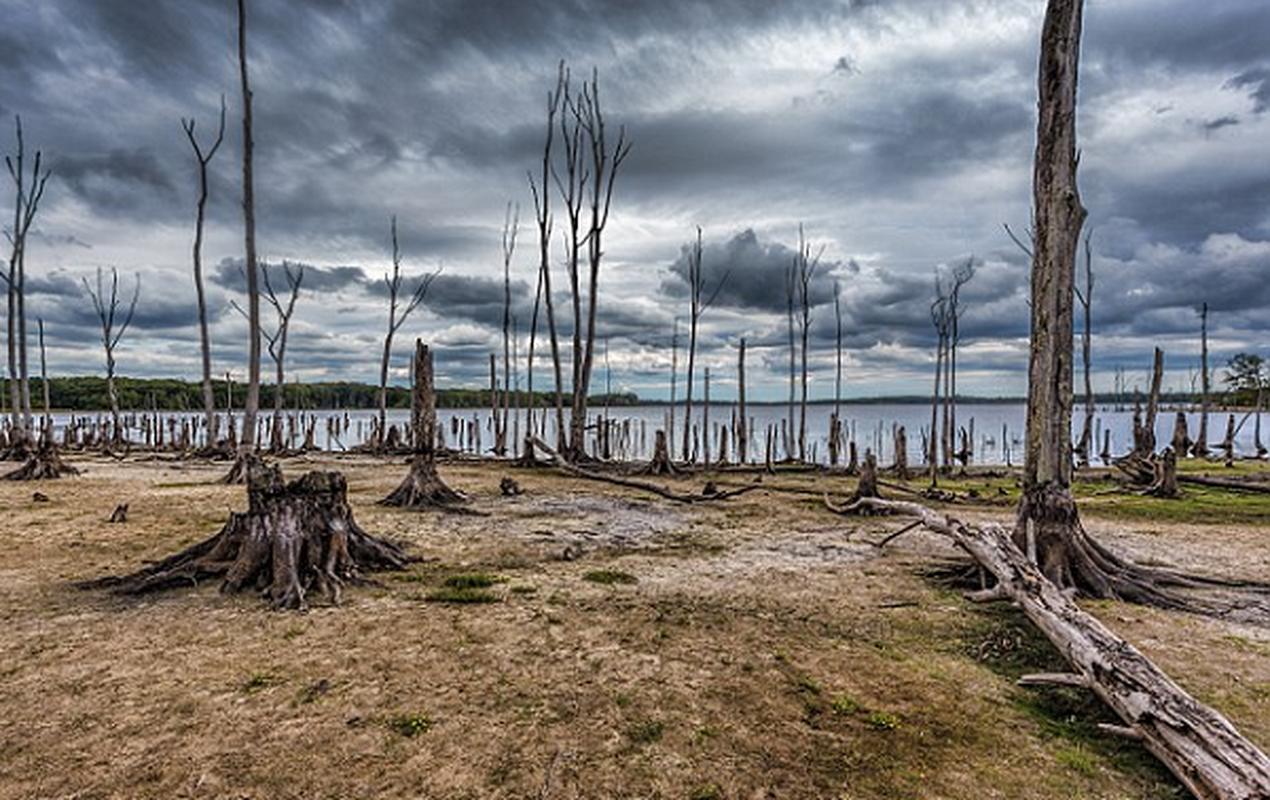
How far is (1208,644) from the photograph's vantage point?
5438 mm

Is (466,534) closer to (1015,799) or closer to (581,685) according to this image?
(581,685)

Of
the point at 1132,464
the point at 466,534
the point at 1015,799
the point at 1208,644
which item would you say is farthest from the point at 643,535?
the point at 1132,464

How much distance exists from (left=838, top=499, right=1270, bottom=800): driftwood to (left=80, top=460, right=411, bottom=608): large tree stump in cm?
607

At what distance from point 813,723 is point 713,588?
3085 millimetres

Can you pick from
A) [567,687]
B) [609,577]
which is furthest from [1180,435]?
[567,687]

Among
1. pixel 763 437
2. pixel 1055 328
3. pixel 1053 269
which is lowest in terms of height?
pixel 763 437

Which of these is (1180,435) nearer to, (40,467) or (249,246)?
(249,246)

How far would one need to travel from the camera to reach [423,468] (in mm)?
12797

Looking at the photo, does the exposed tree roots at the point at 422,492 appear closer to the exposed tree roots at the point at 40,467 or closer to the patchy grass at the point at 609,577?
the patchy grass at the point at 609,577

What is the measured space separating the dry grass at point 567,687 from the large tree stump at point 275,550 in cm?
29

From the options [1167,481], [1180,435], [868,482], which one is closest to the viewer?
[868,482]

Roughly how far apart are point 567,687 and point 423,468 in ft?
30.1

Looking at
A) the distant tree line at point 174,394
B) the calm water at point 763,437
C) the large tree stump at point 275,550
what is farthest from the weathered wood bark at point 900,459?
the distant tree line at point 174,394

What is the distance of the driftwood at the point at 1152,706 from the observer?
2.96m
